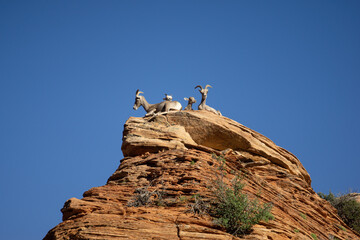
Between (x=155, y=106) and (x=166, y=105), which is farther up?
(x=155, y=106)

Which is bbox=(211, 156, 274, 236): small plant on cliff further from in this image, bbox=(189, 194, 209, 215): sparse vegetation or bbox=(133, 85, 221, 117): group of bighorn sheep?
bbox=(133, 85, 221, 117): group of bighorn sheep

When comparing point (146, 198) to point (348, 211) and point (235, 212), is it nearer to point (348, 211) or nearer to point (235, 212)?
point (235, 212)

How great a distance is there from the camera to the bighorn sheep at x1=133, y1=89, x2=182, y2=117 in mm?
20812

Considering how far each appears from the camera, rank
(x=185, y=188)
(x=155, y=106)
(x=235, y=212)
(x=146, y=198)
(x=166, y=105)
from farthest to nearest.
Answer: (x=155, y=106), (x=166, y=105), (x=185, y=188), (x=146, y=198), (x=235, y=212)

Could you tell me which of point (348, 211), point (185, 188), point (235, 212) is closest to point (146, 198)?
point (185, 188)

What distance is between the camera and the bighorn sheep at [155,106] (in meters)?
20.8

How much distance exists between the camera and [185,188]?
12.1m

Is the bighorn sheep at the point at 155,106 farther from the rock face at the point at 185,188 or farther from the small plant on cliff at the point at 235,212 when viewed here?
the small plant on cliff at the point at 235,212

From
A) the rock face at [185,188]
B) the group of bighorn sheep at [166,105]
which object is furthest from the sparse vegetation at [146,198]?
the group of bighorn sheep at [166,105]

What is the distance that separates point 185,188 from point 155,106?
429 inches

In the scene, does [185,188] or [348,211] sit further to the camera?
[348,211]

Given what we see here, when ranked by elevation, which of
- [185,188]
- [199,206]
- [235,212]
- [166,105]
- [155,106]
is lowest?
[235,212]

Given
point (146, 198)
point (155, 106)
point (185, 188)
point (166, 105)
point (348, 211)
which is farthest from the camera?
point (348, 211)

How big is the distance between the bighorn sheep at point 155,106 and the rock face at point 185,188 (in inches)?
60.8
